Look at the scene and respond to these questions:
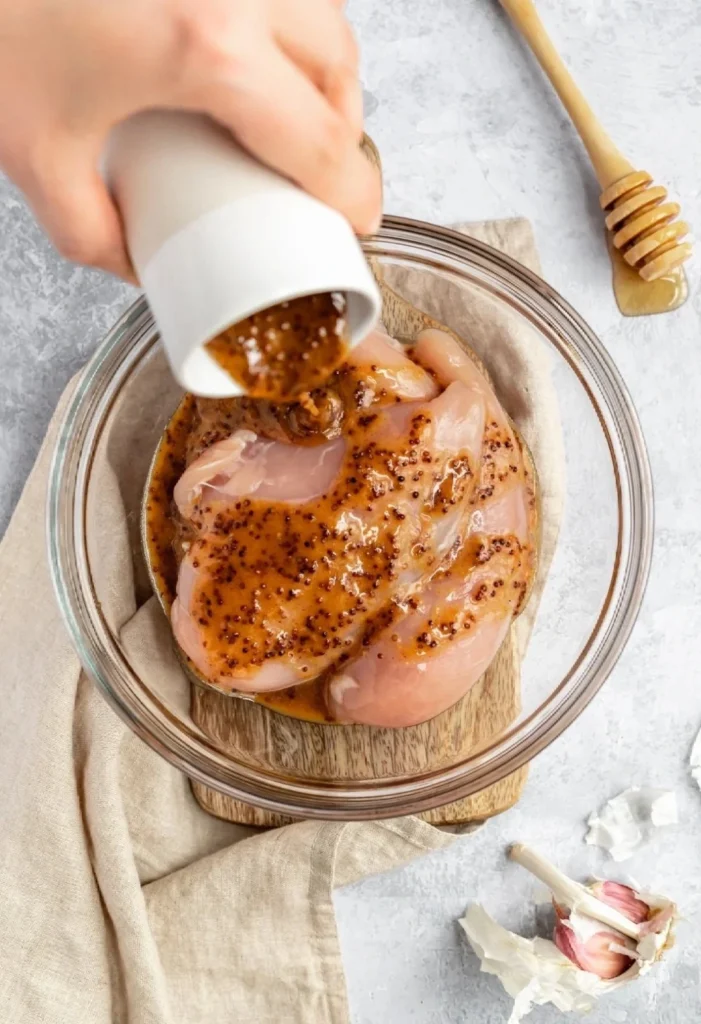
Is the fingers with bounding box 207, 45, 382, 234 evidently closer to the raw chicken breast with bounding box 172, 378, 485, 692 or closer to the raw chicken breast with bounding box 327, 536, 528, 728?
the raw chicken breast with bounding box 172, 378, 485, 692

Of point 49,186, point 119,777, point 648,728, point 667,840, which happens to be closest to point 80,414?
point 119,777

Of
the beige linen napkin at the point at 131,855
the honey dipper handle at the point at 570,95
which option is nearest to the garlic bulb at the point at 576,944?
the beige linen napkin at the point at 131,855

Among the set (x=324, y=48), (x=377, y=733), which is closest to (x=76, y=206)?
(x=324, y=48)

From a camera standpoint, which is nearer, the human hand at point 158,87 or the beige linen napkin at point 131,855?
the human hand at point 158,87

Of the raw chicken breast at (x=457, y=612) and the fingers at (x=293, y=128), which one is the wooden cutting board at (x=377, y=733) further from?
the fingers at (x=293, y=128)

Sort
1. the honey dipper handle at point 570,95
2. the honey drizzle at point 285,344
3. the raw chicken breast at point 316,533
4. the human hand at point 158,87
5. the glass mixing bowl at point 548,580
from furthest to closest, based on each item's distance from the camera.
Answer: the honey dipper handle at point 570,95
the glass mixing bowl at point 548,580
the raw chicken breast at point 316,533
the honey drizzle at point 285,344
the human hand at point 158,87

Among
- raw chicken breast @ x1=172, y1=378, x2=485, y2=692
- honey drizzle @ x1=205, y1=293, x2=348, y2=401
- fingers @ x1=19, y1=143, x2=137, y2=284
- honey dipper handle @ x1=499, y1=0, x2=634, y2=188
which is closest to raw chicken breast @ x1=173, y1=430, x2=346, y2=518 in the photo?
raw chicken breast @ x1=172, y1=378, x2=485, y2=692
